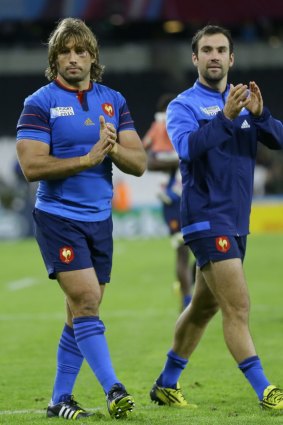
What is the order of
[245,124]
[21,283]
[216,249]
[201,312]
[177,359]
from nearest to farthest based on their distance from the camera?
[216,249], [245,124], [201,312], [177,359], [21,283]

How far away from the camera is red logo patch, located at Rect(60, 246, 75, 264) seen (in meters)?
6.67

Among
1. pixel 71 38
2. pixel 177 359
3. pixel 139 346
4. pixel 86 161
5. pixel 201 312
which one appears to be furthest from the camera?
pixel 139 346

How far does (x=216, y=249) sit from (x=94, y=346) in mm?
981

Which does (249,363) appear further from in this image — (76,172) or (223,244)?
(76,172)

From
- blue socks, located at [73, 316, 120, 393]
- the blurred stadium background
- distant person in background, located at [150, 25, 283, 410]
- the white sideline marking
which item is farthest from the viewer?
the blurred stadium background

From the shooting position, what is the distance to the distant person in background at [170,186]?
12.4 meters

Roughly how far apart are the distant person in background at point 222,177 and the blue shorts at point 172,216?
546 cm

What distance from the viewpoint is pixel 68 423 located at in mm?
6559

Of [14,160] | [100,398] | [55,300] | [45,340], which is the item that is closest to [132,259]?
[55,300]

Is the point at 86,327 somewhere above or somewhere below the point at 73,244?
below

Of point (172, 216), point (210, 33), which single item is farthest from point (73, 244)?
point (172, 216)

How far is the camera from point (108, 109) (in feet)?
22.6

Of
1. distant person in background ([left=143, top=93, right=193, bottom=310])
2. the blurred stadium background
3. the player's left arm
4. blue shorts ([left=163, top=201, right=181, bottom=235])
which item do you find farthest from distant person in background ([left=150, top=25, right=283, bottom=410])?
the blurred stadium background

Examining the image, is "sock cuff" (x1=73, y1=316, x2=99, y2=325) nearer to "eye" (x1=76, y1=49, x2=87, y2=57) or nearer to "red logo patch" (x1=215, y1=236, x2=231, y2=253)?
"red logo patch" (x1=215, y1=236, x2=231, y2=253)
